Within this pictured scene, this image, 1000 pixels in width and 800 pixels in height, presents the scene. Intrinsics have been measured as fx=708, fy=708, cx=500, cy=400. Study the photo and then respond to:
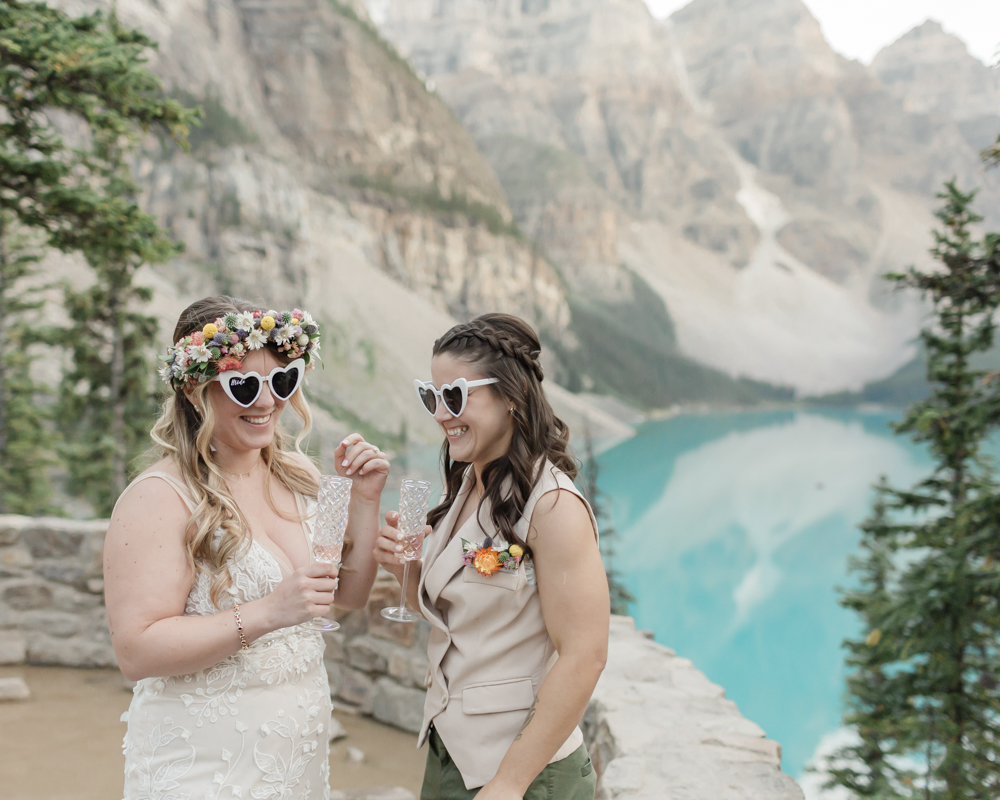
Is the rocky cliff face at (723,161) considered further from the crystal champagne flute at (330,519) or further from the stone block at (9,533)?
the crystal champagne flute at (330,519)

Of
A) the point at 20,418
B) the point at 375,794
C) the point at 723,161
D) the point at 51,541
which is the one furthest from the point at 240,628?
the point at 723,161

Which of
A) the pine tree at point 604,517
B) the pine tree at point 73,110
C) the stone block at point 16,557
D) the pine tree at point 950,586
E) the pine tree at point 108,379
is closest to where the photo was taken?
the stone block at point 16,557

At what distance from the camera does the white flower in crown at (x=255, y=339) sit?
1556mm

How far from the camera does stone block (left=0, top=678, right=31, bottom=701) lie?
365 centimetres

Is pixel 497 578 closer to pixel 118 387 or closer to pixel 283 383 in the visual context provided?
pixel 283 383

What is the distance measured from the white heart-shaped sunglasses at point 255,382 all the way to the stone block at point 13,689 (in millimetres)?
3234

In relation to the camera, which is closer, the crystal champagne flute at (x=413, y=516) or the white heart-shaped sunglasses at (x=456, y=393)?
the white heart-shaped sunglasses at (x=456, y=393)

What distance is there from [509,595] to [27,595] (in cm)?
393

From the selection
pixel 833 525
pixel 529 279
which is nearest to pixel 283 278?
pixel 529 279

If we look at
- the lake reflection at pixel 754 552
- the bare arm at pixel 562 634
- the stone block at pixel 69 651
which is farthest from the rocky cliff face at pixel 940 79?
the bare arm at pixel 562 634

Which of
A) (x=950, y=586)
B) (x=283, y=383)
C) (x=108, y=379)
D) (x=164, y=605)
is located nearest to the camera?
(x=164, y=605)

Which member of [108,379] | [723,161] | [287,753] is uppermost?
[723,161]

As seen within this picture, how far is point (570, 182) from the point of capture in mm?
78438

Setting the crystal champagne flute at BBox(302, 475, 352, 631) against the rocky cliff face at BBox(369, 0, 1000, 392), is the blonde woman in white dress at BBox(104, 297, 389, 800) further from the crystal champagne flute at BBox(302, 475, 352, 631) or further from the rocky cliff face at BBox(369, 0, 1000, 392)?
the rocky cliff face at BBox(369, 0, 1000, 392)
